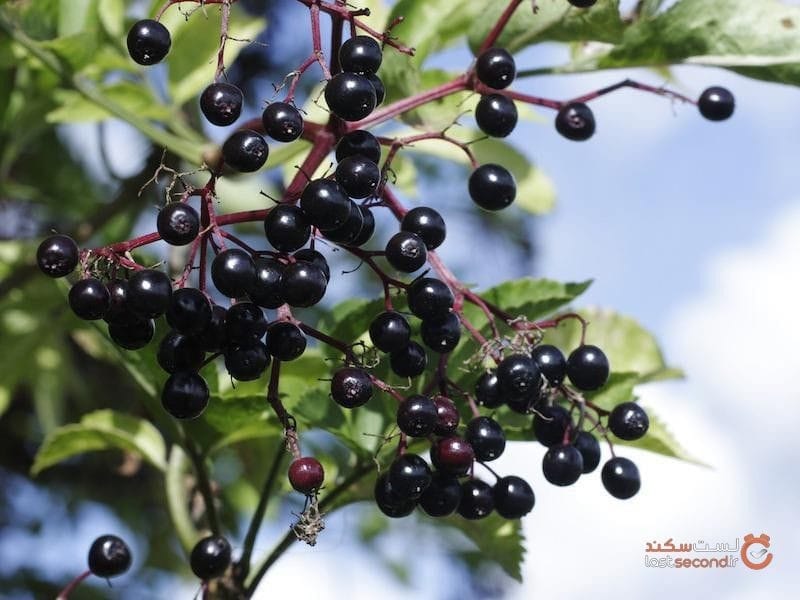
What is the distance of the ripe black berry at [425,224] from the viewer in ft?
4.50

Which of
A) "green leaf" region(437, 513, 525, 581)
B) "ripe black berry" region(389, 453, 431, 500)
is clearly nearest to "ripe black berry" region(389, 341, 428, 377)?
"ripe black berry" region(389, 453, 431, 500)

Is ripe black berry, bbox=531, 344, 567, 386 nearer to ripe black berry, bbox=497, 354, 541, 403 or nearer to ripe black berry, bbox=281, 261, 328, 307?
ripe black berry, bbox=497, 354, 541, 403

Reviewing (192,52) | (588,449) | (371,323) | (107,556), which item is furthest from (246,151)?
(192,52)

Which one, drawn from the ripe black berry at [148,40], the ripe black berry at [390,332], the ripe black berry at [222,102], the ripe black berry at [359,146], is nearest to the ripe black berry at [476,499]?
the ripe black berry at [390,332]

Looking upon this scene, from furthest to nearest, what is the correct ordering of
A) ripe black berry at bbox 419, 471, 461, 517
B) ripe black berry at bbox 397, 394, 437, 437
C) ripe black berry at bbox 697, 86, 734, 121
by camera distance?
ripe black berry at bbox 697, 86, 734, 121, ripe black berry at bbox 419, 471, 461, 517, ripe black berry at bbox 397, 394, 437, 437

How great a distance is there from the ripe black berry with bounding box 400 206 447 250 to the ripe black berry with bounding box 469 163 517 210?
0.13m

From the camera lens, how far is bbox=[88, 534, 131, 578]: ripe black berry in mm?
1718

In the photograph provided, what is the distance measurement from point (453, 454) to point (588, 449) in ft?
0.73

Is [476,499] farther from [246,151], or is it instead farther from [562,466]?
[246,151]

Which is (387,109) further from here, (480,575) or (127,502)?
(480,575)

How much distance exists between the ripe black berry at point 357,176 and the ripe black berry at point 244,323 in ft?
0.56

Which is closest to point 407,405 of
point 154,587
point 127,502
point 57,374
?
point 57,374

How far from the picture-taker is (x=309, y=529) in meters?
1.32

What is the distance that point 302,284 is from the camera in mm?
1217
